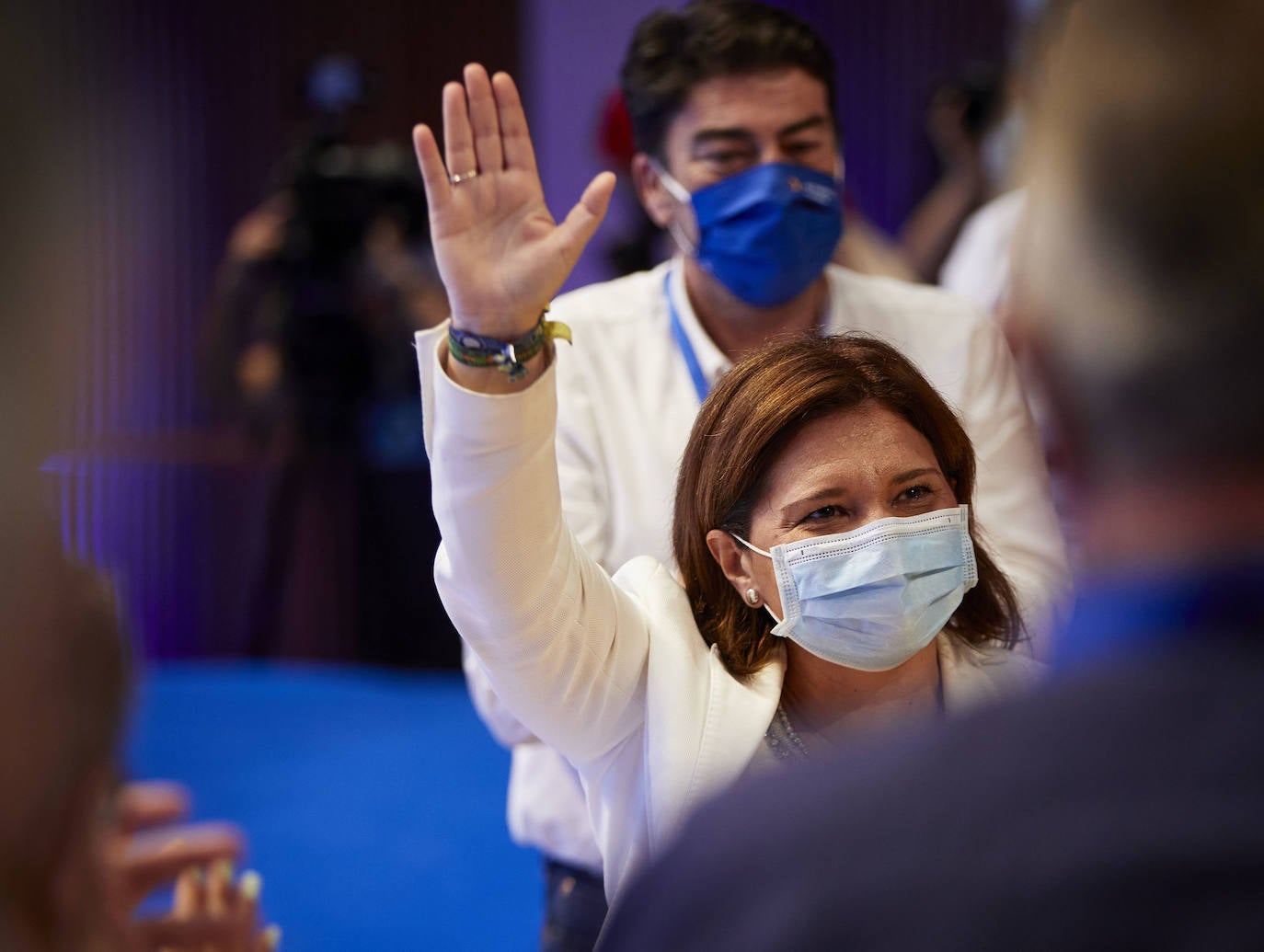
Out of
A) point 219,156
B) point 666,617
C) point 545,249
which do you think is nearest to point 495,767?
point 666,617

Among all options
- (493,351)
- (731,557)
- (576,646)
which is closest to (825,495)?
(731,557)

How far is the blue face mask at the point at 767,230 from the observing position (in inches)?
75.9

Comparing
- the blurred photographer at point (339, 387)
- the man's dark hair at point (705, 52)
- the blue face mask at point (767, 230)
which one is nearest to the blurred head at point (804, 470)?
the blue face mask at point (767, 230)

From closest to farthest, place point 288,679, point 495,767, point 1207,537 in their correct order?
point 1207,537 < point 495,767 < point 288,679

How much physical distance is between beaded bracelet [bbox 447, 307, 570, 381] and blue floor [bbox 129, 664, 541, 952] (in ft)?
5.41

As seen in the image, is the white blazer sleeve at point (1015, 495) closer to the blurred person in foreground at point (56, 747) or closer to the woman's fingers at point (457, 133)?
the woman's fingers at point (457, 133)

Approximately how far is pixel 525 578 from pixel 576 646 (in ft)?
0.35

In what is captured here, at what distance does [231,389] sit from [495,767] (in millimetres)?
1271

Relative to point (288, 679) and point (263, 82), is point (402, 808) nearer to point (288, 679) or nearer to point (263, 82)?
point (288, 679)

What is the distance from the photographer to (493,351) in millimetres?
1327

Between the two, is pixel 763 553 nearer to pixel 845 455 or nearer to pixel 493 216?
pixel 845 455

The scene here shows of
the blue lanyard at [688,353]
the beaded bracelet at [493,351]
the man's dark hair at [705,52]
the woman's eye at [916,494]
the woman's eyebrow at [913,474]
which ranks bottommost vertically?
the woman's eye at [916,494]

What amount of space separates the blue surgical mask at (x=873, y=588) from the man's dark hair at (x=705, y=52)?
76 centimetres

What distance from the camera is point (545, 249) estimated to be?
4.41ft
